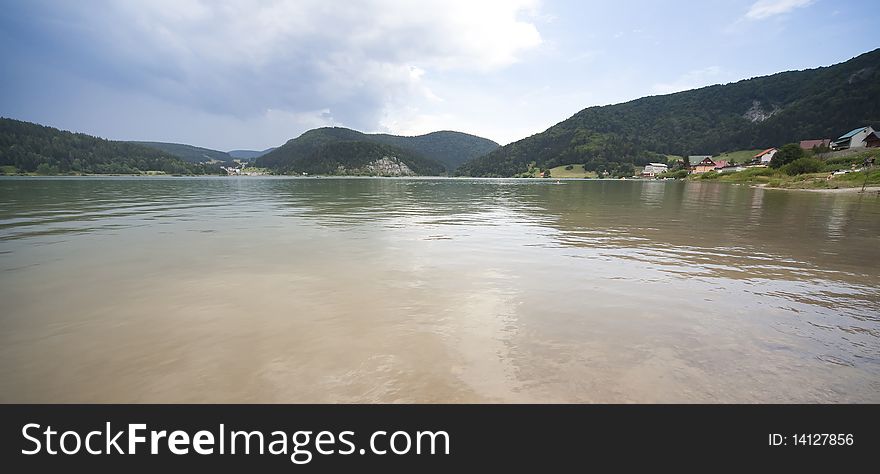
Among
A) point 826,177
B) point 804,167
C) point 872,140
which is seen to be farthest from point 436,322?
point 872,140

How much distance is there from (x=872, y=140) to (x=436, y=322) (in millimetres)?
165785

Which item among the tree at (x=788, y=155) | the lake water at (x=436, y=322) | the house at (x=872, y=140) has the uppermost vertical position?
the house at (x=872, y=140)

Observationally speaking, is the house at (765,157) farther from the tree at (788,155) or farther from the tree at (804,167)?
the tree at (804,167)

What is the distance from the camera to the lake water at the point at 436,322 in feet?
16.5

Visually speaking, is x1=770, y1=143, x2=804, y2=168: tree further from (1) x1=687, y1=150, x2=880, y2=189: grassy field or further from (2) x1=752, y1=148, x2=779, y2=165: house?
(2) x1=752, y1=148, x2=779, y2=165: house

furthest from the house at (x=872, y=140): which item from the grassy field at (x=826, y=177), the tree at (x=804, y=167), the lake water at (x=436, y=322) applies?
the lake water at (x=436, y=322)

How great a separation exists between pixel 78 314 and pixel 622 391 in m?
10.0

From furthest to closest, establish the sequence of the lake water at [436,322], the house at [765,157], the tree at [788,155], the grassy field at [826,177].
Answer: the house at [765,157] → the tree at [788,155] → the grassy field at [826,177] → the lake water at [436,322]

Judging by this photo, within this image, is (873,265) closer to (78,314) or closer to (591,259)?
(591,259)

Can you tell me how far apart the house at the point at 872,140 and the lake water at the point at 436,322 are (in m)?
144

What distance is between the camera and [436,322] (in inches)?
291
